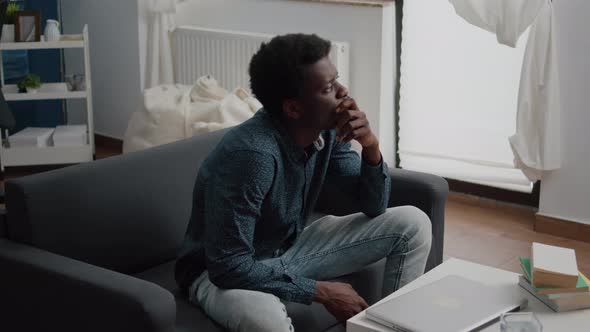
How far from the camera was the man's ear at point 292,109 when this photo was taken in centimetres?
220

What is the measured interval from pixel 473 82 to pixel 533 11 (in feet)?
1.85

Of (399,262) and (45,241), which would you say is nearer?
(45,241)

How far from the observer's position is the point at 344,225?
246 cm

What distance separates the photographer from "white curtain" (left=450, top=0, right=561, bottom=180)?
3.59 m

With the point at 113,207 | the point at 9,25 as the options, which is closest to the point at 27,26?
the point at 9,25

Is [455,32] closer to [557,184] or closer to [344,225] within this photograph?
[557,184]

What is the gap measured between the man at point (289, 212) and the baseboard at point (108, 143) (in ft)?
10.3

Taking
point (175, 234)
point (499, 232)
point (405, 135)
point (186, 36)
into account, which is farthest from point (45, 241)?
point (186, 36)

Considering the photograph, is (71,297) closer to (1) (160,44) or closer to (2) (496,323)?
(2) (496,323)

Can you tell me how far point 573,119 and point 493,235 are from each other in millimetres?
614

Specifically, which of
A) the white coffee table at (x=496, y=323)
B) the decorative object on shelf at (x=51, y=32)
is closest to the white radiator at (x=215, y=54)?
the decorative object on shelf at (x=51, y=32)

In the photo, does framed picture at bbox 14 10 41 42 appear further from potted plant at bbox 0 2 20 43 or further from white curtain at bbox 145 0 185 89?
white curtain at bbox 145 0 185 89

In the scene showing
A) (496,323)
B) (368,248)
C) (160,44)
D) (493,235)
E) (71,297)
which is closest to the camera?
(496,323)

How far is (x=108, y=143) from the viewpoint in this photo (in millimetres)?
5465
